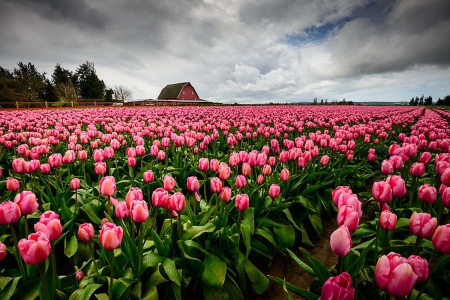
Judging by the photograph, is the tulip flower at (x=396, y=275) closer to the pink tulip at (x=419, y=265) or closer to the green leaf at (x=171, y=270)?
the pink tulip at (x=419, y=265)

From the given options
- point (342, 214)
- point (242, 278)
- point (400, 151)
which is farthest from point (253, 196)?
point (400, 151)

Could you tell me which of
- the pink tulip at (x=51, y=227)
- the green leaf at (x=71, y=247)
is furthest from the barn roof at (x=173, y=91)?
the pink tulip at (x=51, y=227)

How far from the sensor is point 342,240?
4.22 feet

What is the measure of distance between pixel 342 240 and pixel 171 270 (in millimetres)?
1233

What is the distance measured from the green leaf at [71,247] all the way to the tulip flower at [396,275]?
249 cm

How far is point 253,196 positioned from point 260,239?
490 millimetres

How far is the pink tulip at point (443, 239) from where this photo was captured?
4.17 ft

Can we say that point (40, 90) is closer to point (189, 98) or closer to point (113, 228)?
point (189, 98)

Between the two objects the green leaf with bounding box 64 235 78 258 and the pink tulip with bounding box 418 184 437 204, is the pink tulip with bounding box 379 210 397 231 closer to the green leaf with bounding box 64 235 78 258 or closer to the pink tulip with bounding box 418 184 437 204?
the pink tulip with bounding box 418 184 437 204

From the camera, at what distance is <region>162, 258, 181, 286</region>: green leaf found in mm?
1708

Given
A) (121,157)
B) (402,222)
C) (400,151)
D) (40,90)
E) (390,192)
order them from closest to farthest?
(390,192)
(402,222)
(400,151)
(121,157)
(40,90)

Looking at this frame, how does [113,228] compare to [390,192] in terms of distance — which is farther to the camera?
[390,192]

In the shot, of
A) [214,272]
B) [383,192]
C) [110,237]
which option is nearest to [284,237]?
[214,272]

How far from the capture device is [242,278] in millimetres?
2064
